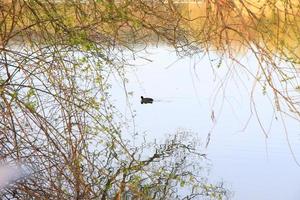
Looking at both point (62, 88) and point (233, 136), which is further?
point (233, 136)

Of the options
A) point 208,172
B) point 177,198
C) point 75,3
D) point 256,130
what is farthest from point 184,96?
point 75,3

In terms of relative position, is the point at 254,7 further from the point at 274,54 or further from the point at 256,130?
the point at 256,130

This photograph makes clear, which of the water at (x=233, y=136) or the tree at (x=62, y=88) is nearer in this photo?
the tree at (x=62, y=88)

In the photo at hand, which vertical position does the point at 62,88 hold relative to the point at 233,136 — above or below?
below

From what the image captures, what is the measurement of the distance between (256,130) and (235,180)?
0.71 metres

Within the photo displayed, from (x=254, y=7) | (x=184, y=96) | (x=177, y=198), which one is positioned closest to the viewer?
(x=254, y=7)

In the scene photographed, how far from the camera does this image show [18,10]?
1.60m

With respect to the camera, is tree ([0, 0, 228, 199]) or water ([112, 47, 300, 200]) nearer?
tree ([0, 0, 228, 199])

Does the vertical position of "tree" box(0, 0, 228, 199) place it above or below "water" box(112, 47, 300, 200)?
below

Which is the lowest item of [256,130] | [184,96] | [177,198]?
[177,198]

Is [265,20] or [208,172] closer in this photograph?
[265,20]

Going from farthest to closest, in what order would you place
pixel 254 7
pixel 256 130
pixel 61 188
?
pixel 256 130 → pixel 254 7 → pixel 61 188

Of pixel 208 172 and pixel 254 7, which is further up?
pixel 208 172

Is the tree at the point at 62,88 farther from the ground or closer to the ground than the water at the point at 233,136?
closer to the ground
